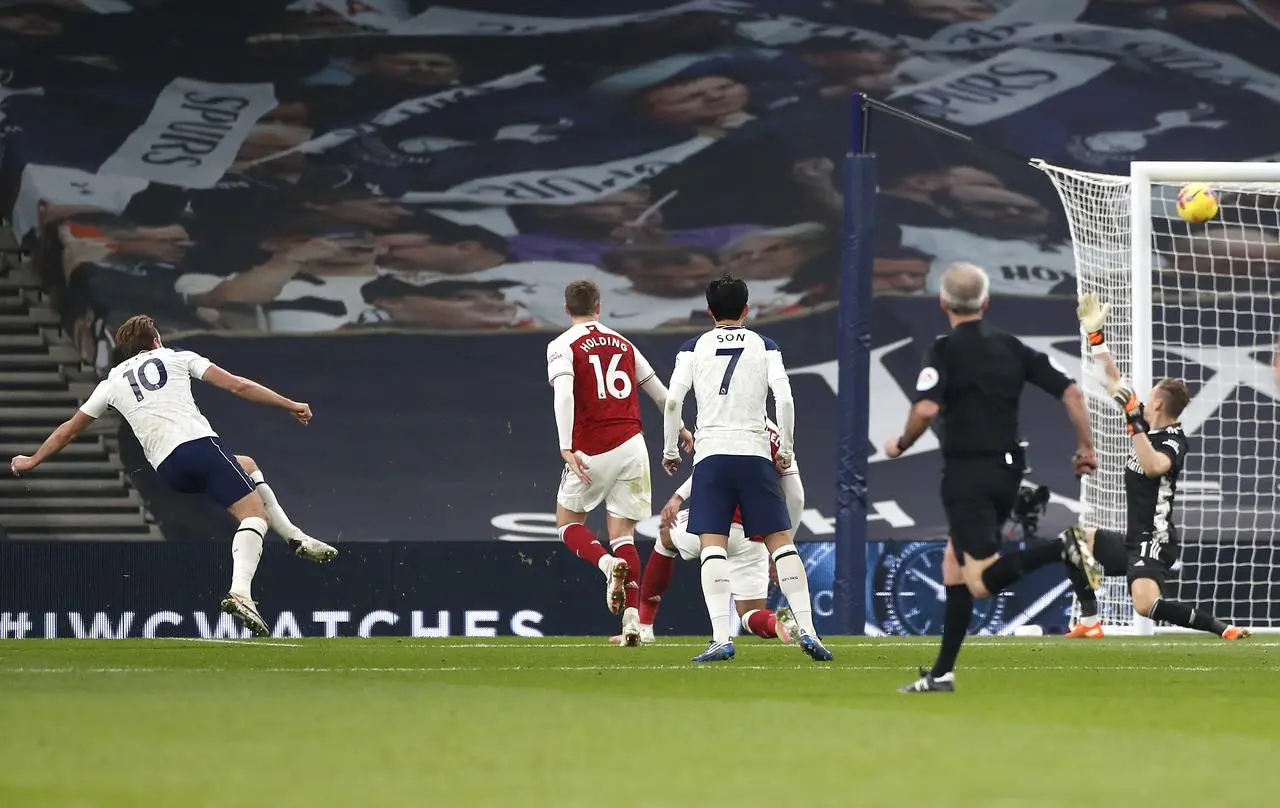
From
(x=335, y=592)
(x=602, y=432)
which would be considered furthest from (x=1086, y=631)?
Result: (x=335, y=592)

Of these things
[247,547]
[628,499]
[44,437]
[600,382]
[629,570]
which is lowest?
[629,570]

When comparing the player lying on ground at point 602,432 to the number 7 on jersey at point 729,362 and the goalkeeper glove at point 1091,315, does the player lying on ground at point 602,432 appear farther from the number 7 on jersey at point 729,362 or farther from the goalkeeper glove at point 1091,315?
the goalkeeper glove at point 1091,315

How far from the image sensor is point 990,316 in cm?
2523

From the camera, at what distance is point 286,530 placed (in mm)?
12547

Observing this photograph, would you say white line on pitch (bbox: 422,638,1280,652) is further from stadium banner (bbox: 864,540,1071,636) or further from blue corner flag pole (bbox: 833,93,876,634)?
stadium banner (bbox: 864,540,1071,636)

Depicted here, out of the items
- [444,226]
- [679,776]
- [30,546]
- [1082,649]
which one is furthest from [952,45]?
[679,776]

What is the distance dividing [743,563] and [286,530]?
278 cm

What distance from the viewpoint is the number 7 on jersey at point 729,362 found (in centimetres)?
1030

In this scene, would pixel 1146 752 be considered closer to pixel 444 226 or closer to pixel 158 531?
pixel 158 531

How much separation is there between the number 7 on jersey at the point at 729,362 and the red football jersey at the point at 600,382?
1.77 meters

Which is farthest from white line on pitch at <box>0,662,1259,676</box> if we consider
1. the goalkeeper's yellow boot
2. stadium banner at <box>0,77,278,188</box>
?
stadium banner at <box>0,77,278,188</box>

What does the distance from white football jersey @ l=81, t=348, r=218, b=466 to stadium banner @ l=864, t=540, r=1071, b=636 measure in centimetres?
802

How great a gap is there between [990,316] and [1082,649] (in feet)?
43.4

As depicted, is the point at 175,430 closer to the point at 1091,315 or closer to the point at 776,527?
the point at 776,527
